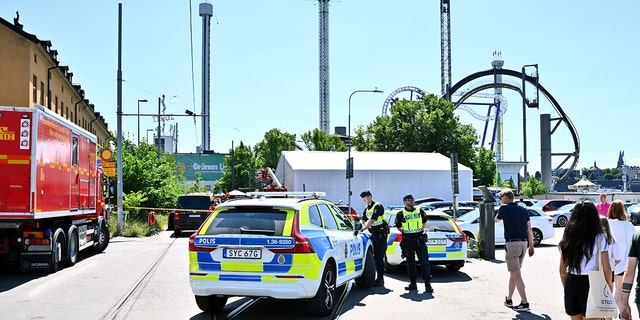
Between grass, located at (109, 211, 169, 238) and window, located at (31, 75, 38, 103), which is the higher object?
window, located at (31, 75, 38, 103)

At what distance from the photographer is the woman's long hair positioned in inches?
222

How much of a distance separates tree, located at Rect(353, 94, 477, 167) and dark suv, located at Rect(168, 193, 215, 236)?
4232cm

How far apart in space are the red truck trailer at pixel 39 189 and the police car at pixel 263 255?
5.84 metres

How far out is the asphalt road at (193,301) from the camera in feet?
28.9

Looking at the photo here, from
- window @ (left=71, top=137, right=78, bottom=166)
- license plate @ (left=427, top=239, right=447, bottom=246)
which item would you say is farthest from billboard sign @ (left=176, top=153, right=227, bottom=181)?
license plate @ (left=427, top=239, right=447, bottom=246)

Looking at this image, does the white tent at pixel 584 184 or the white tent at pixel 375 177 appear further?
the white tent at pixel 584 184

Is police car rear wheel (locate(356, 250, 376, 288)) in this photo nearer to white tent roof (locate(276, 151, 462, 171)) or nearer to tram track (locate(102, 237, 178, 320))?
tram track (locate(102, 237, 178, 320))

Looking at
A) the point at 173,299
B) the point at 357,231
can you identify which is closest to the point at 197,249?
the point at 173,299

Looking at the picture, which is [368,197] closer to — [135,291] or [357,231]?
[357,231]

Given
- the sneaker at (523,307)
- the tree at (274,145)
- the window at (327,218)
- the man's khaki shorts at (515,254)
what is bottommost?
the sneaker at (523,307)

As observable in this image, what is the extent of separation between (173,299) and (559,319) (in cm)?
579

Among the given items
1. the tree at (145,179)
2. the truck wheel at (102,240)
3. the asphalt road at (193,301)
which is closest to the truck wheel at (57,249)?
the asphalt road at (193,301)

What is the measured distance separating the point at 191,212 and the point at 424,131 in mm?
44707

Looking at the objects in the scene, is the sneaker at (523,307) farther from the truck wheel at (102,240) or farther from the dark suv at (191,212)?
the dark suv at (191,212)
